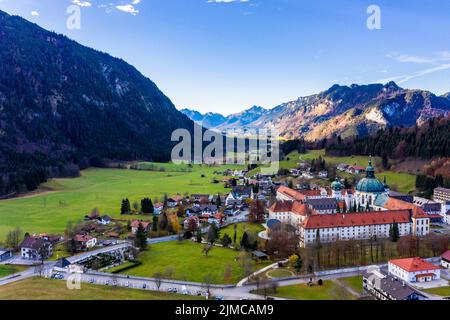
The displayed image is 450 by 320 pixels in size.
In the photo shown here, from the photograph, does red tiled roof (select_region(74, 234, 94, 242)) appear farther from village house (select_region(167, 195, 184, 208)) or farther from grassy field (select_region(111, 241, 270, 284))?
village house (select_region(167, 195, 184, 208))

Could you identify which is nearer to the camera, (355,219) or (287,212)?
(355,219)

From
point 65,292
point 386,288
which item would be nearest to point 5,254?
point 65,292

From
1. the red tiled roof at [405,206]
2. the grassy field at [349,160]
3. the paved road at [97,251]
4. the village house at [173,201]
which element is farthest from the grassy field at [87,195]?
the red tiled roof at [405,206]

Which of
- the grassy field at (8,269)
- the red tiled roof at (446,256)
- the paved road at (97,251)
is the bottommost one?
the grassy field at (8,269)

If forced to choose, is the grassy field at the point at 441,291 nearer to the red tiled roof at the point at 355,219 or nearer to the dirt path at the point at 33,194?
the red tiled roof at the point at 355,219

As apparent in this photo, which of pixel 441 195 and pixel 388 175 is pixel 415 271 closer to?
pixel 441 195

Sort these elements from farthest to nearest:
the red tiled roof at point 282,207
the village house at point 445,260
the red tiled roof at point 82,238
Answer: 1. the red tiled roof at point 282,207
2. the red tiled roof at point 82,238
3. the village house at point 445,260

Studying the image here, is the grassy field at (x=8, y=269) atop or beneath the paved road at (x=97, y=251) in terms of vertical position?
beneath
